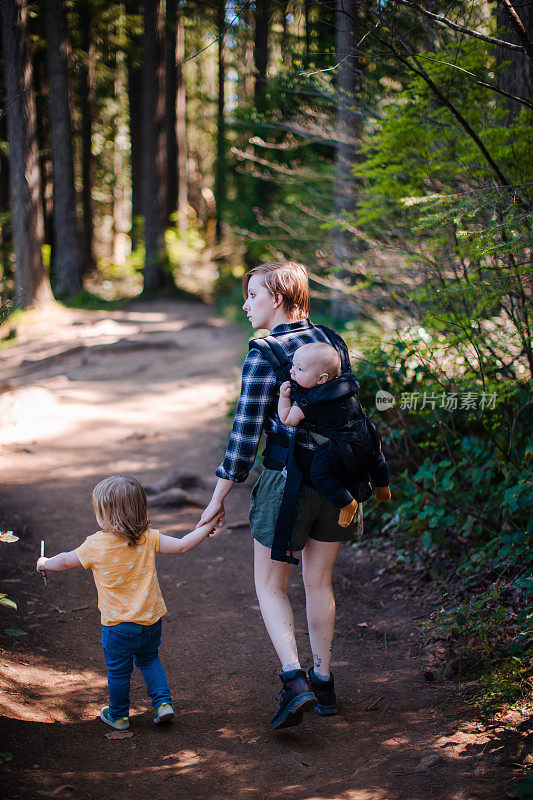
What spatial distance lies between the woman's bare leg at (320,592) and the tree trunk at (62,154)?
18.4m

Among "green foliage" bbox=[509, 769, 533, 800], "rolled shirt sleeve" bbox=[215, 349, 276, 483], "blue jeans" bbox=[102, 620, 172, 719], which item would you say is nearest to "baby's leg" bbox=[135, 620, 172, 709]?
"blue jeans" bbox=[102, 620, 172, 719]

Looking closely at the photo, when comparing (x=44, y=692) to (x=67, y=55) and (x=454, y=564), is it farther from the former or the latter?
(x=67, y=55)

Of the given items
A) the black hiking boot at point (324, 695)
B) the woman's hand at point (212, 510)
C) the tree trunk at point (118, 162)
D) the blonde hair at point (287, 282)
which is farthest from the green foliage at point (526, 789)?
the tree trunk at point (118, 162)

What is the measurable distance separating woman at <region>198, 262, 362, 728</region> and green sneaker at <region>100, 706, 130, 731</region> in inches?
27.7

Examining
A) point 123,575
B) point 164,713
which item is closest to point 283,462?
point 123,575

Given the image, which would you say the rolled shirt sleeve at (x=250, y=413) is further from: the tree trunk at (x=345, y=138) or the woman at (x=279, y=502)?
the tree trunk at (x=345, y=138)

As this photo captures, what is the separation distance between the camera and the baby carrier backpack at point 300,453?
2844 millimetres

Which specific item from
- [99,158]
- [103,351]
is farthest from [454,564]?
[99,158]

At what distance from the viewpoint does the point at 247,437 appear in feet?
9.89

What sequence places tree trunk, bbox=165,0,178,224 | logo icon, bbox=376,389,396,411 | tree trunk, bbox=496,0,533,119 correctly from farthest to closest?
tree trunk, bbox=165,0,178,224
logo icon, bbox=376,389,396,411
tree trunk, bbox=496,0,533,119

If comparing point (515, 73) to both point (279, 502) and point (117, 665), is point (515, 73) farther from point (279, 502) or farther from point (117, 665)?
point (117, 665)

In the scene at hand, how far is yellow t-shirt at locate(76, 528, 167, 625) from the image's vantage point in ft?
9.86

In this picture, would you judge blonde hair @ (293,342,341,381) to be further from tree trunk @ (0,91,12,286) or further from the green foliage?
tree trunk @ (0,91,12,286)

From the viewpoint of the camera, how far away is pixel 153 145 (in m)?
20.2
